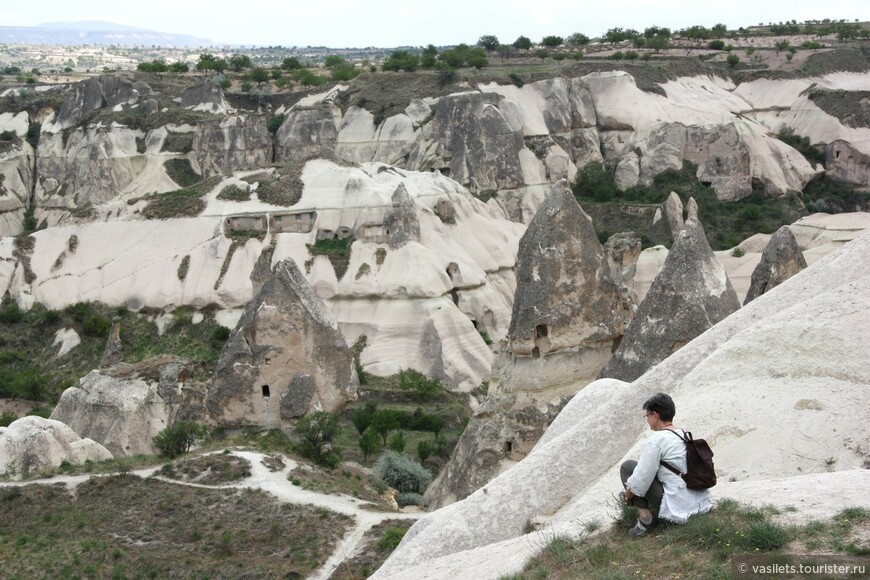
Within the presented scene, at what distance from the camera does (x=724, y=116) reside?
69312 mm

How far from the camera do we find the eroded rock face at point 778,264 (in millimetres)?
23016

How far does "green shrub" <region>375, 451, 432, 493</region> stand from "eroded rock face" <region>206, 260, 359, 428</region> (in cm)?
243

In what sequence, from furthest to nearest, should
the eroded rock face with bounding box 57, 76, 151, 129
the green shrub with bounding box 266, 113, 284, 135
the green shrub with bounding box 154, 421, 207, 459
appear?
the eroded rock face with bounding box 57, 76, 151, 129 → the green shrub with bounding box 266, 113, 284, 135 → the green shrub with bounding box 154, 421, 207, 459

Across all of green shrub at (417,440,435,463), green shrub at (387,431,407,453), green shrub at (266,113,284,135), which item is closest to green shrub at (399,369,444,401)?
green shrub at (387,431,407,453)

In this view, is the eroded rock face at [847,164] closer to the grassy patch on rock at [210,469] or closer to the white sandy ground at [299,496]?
the white sandy ground at [299,496]

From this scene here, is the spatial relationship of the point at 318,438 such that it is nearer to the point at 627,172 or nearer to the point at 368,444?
the point at 368,444

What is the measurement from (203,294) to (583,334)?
1041 inches

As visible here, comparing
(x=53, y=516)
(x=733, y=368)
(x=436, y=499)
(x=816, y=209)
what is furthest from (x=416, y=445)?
(x=816, y=209)

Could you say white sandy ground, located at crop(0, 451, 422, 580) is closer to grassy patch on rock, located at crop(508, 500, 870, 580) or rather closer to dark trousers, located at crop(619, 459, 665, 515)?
grassy patch on rock, located at crop(508, 500, 870, 580)

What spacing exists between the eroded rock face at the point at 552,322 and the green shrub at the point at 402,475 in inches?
211

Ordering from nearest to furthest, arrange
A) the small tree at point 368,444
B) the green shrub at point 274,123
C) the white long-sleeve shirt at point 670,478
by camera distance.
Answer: the white long-sleeve shirt at point 670,478, the small tree at point 368,444, the green shrub at point 274,123

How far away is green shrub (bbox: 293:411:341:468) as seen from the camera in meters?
22.4

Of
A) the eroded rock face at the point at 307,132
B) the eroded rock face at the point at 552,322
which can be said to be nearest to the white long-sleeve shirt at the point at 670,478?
the eroded rock face at the point at 552,322

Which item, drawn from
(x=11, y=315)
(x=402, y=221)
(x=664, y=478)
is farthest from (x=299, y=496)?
(x=11, y=315)
